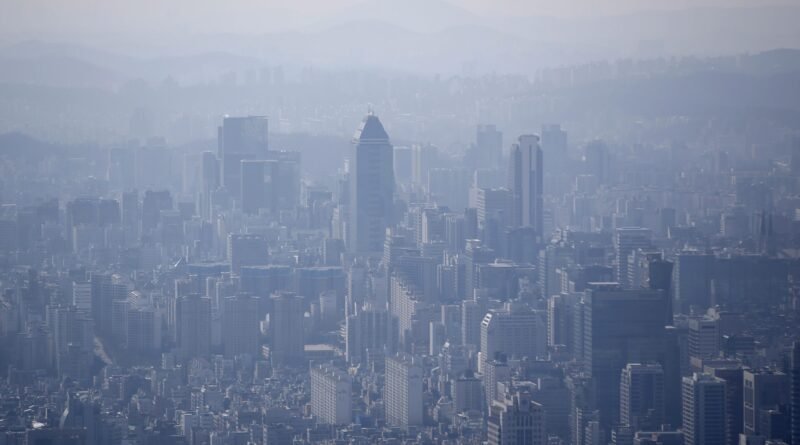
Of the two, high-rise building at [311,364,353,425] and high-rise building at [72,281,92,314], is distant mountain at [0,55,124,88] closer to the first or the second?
high-rise building at [72,281,92,314]

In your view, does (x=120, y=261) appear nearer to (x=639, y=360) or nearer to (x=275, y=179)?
(x=275, y=179)

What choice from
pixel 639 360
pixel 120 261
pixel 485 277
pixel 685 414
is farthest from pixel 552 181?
pixel 685 414

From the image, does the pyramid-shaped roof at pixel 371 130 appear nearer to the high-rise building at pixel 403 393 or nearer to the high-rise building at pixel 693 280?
the high-rise building at pixel 693 280

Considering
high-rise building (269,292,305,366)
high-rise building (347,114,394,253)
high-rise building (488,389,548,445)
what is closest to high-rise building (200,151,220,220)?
high-rise building (347,114,394,253)

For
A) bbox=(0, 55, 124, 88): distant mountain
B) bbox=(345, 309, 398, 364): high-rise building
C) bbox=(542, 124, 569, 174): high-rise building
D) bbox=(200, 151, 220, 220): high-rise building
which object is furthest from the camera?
bbox=(200, 151, 220, 220): high-rise building

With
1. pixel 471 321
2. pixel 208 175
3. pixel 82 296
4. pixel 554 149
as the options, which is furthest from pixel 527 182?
pixel 82 296

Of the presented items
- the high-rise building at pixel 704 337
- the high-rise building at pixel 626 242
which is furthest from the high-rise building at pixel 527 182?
the high-rise building at pixel 704 337
